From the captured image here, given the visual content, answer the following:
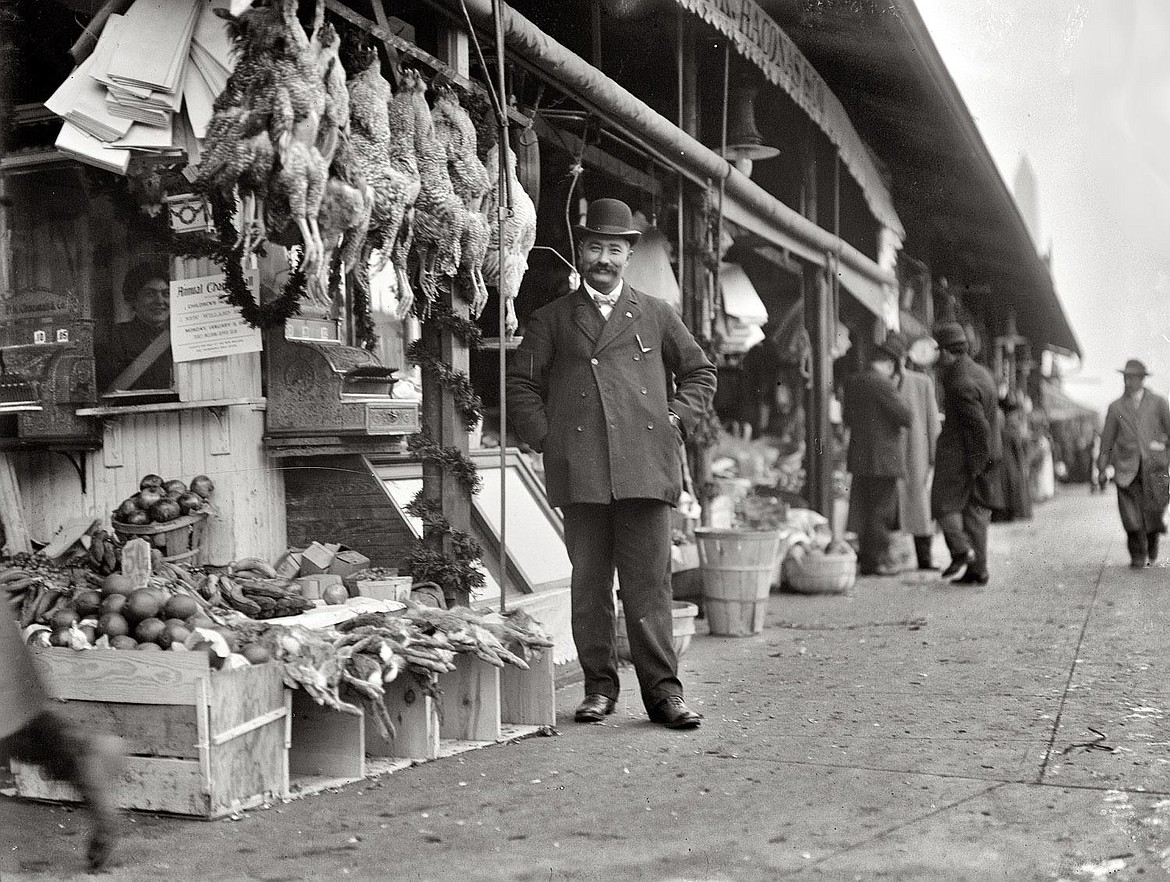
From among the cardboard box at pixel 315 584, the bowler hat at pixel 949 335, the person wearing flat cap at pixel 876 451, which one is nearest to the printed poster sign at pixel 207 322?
the cardboard box at pixel 315 584

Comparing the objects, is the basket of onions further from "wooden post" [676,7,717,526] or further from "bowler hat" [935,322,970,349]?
"bowler hat" [935,322,970,349]

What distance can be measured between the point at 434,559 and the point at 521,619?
570 millimetres

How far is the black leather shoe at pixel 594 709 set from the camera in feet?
17.9

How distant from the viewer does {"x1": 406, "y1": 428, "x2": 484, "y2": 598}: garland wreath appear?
554 cm

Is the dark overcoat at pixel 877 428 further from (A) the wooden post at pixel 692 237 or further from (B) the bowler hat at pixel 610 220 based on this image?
(B) the bowler hat at pixel 610 220

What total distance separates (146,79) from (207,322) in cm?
149

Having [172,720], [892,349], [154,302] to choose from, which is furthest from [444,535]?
[892,349]

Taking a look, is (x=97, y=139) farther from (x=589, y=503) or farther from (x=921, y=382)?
(x=921, y=382)

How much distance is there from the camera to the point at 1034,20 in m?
9.64

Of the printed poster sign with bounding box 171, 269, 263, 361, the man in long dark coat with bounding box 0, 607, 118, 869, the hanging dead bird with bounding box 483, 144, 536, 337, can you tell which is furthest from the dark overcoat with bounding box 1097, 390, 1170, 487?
the man in long dark coat with bounding box 0, 607, 118, 869

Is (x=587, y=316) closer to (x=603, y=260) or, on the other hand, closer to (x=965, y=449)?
(x=603, y=260)

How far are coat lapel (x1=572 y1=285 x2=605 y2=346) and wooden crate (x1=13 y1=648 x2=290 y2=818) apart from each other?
2021 mm

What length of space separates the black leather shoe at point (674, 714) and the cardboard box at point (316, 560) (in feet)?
5.30

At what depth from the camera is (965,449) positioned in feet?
34.9
